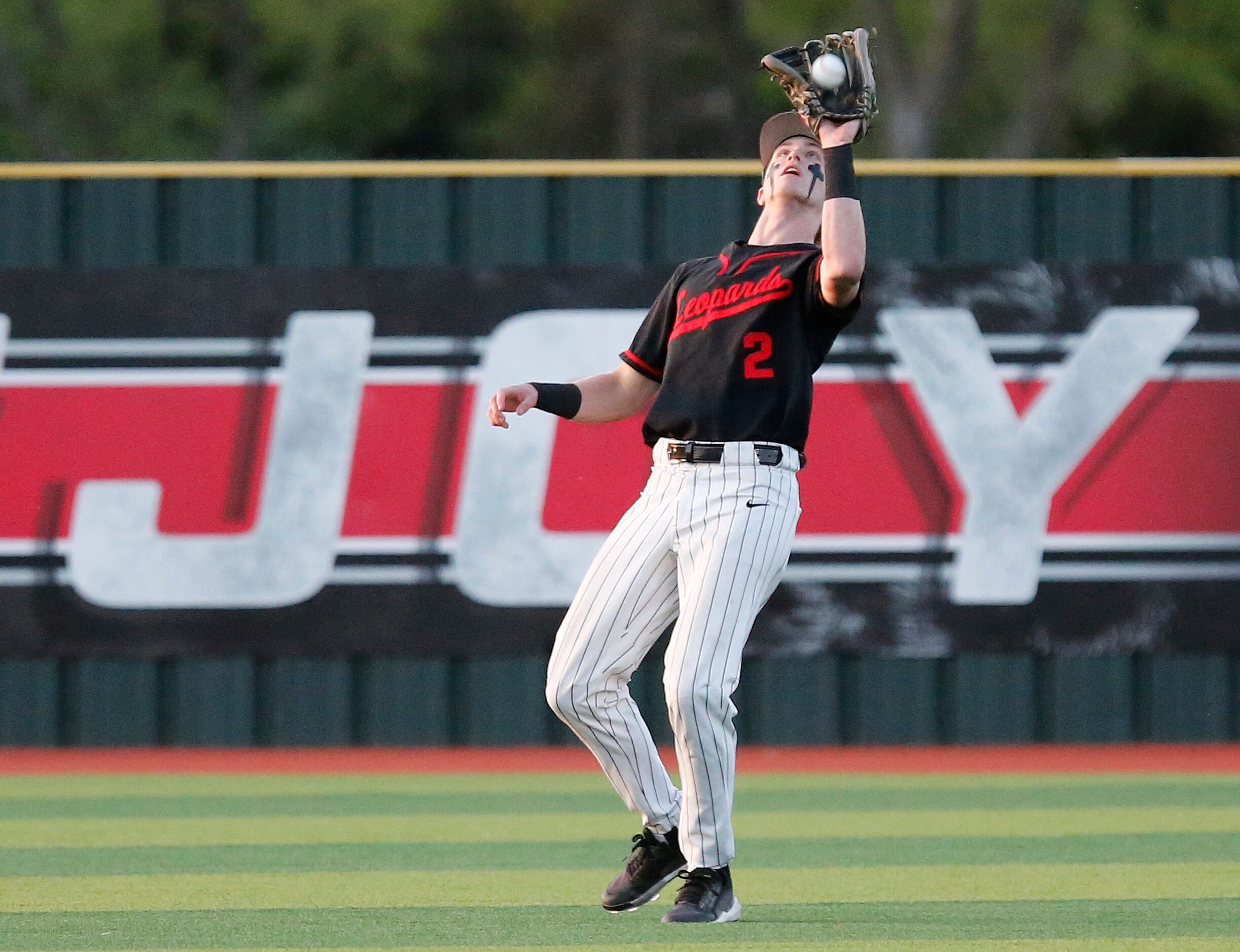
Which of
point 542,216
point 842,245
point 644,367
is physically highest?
point 542,216

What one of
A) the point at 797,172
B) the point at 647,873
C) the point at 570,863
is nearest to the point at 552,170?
the point at 570,863

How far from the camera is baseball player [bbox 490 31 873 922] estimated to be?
4.94 m

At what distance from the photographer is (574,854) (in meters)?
6.51

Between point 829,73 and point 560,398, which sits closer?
point 829,73

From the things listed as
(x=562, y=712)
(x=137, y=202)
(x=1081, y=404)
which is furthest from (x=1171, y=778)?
(x=137, y=202)

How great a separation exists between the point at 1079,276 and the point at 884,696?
2266mm

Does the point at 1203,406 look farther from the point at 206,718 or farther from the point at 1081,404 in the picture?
the point at 206,718

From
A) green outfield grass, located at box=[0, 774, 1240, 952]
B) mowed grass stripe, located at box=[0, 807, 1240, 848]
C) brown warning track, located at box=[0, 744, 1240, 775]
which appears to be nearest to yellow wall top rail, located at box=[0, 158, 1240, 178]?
brown warning track, located at box=[0, 744, 1240, 775]

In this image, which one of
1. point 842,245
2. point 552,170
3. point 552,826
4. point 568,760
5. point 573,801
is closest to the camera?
point 842,245

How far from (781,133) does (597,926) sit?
2078 mm

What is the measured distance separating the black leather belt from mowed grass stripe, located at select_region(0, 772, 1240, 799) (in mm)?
3619

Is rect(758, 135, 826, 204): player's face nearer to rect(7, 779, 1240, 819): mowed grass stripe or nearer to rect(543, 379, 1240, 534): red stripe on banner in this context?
rect(7, 779, 1240, 819): mowed grass stripe

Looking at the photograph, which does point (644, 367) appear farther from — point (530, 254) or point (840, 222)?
point (530, 254)

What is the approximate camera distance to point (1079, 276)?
32.4ft
